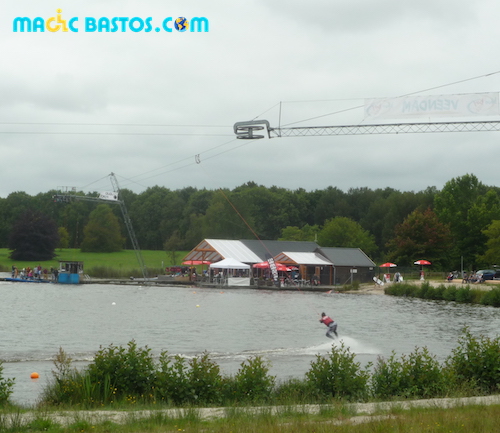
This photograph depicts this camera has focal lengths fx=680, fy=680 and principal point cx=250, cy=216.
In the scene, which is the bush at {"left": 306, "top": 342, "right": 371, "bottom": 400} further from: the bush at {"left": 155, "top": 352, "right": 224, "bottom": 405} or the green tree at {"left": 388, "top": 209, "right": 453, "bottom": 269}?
the green tree at {"left": 388, "top": 209, "right": 453, "bottom": 269}

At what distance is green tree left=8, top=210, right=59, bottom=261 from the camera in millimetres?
104188

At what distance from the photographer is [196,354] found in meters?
23.4

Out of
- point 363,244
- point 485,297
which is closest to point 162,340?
point 485,297

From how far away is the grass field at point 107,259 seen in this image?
100m

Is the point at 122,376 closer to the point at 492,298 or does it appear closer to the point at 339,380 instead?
the point at 339,380

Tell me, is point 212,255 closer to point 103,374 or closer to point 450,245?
point 450,245

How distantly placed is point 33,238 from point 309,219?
2102 inches

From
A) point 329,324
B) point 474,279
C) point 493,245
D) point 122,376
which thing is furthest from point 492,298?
point 122,376

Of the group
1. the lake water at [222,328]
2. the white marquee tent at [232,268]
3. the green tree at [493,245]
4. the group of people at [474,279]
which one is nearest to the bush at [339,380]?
the lake water at [222,328]

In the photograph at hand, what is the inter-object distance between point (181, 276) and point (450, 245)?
32.5 meters

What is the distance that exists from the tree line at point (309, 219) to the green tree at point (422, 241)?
118 mm

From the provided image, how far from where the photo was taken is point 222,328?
32.3 meters

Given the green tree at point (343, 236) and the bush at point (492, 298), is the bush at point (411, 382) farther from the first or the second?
the green tree at point (343, 236)

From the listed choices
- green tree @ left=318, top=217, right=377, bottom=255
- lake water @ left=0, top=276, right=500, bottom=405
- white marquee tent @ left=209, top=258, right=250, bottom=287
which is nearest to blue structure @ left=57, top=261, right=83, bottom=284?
white marquee tent @ left=209, top=258, right=250, bottom=287
